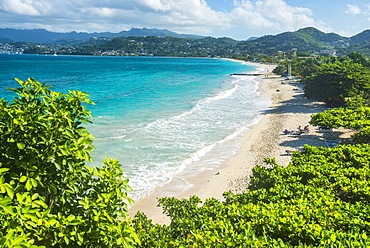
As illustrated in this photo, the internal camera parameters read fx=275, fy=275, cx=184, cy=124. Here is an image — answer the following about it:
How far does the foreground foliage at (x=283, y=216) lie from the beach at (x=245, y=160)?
4.55 m

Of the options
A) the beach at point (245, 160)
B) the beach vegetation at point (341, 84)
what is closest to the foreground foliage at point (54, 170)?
the beach at point (245, 160)

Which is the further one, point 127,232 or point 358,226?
point 358,226

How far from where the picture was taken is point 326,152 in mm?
12656

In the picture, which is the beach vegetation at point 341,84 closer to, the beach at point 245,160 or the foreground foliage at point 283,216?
the beach at point 245,160

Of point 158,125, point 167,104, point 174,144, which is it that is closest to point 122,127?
point 158,125

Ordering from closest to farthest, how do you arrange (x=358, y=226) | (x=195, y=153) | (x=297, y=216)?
(x=358, y=226) < (x=297, y=216) < (x=195, y=153)

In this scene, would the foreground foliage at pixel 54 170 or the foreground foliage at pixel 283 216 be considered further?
the foreground foliage at pixel 283 216

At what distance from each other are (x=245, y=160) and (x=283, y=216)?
1162 centimetres

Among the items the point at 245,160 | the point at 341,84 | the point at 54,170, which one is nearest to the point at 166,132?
the point at 245,160

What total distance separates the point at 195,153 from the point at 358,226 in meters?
13.6

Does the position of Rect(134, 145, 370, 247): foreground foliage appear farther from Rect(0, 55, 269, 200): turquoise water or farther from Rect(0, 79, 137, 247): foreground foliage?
Rect(0, 55, 269, 200): turquoise water

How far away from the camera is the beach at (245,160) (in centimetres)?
1409

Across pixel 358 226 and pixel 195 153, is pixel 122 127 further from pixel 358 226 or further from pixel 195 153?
pixel 358 226

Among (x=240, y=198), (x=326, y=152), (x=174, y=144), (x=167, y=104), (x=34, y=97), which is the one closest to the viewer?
(x=34, y=97)
